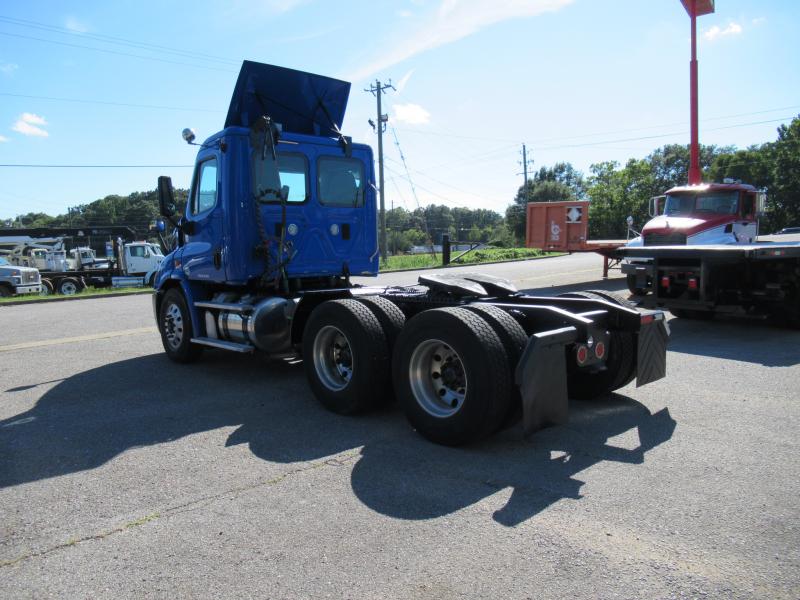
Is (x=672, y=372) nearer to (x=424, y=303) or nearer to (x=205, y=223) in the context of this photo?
(x=424, y=303)

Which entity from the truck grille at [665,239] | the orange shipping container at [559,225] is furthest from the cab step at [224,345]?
the orange shipping container at [559,225]

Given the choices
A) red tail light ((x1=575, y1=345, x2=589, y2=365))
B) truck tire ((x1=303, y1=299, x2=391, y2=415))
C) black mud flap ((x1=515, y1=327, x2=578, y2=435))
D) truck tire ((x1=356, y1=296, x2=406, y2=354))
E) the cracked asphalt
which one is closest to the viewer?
the cracked asphalt

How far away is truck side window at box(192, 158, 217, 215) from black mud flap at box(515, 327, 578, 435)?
4487 mm

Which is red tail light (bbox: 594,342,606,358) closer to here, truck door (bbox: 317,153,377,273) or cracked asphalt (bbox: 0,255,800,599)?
cracked asphalt (bbox: 0,255,800,599)

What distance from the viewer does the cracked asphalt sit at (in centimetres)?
272

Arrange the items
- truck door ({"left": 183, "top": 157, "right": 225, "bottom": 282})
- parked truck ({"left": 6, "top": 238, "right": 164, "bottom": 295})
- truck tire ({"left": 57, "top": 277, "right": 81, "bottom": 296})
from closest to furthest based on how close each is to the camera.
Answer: truck door ({"left": 183, "top": 157, "right": 225, "bottom": 282}), truck tire ({"left": 57, "top": 277, "right": 81, "bottom": 296}), parked truck ({"left": 6, "top": 238, "right": 164, "bottom": 295})

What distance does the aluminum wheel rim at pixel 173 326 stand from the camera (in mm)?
7633

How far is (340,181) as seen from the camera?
290 inches

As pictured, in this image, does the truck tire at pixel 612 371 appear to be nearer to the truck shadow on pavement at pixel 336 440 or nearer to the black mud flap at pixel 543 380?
the truck shadow on pavement at pixel 336 440

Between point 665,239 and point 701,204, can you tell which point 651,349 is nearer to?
point 665,239

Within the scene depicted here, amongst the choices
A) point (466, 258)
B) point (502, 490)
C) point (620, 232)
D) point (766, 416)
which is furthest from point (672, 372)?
point (620, 232)

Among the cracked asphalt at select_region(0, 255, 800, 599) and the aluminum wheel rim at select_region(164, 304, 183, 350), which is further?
the aluminum wheel rim at select_region(164, 304, 183, 350)

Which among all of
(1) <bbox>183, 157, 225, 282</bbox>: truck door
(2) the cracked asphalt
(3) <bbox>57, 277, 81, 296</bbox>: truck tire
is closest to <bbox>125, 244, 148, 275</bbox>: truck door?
(3) <bbox>57, 277, 81, 296</bbox>: truck tire

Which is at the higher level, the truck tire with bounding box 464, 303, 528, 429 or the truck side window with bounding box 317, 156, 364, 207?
the truck side window with bounding box 317, 156, 364, 207
